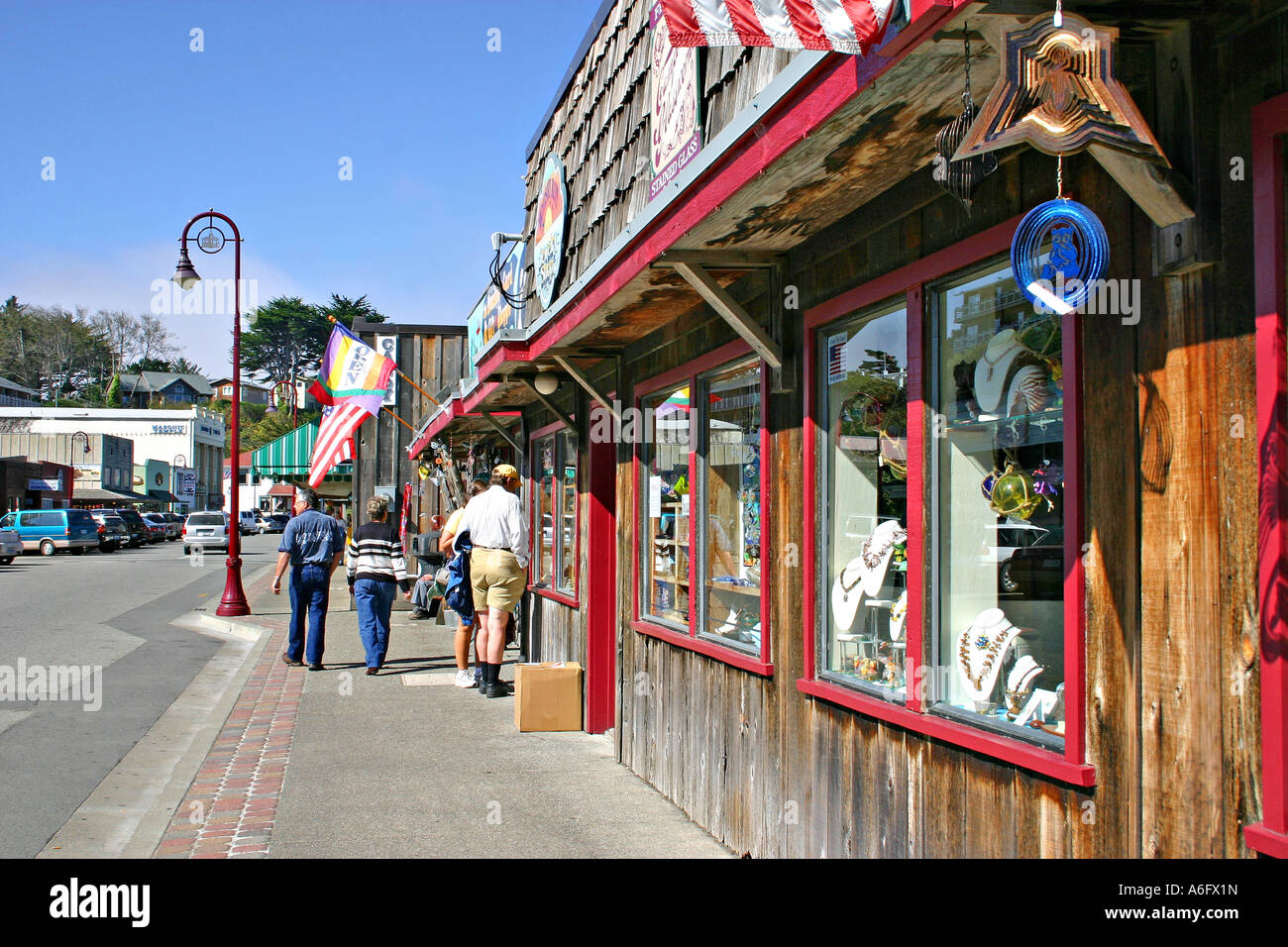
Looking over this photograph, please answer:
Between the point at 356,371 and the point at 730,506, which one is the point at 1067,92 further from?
the point at 356,371

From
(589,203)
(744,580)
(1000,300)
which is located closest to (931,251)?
(1000,300)

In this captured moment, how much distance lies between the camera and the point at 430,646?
42.5 ft

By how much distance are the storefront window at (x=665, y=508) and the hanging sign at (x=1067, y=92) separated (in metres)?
3.92

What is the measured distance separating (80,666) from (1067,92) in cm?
1177

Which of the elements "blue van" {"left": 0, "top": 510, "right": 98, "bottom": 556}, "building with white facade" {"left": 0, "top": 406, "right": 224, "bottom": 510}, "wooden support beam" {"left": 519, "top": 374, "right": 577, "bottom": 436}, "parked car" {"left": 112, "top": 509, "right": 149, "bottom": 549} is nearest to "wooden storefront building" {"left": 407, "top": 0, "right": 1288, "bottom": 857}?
"wooden support beam" {"left": 519, "top": 374, "right": 577, "bottom": 436}

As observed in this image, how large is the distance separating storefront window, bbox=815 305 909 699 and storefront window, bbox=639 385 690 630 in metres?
1.89

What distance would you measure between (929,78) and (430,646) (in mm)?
11192

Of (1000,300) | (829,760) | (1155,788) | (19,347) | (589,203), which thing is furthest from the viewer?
(19,347)

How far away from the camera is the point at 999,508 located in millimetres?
3412

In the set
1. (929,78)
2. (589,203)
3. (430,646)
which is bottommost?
(430,646)

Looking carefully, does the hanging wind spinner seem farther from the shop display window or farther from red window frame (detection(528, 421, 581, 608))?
the shop display window

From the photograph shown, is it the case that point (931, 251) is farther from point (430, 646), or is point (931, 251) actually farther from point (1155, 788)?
point (430, 646)

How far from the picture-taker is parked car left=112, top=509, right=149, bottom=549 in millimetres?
46231

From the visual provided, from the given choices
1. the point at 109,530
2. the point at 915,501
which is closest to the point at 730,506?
the point at 915,501
